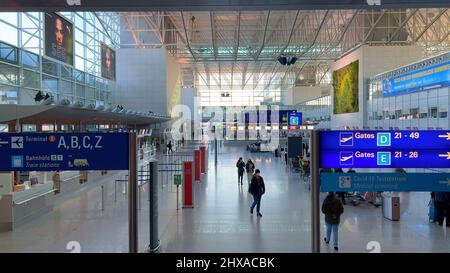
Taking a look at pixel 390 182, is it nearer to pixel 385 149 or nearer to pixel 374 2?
pixel 385 149

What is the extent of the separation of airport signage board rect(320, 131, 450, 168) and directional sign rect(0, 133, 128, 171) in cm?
286

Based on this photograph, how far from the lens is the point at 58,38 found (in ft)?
40.5

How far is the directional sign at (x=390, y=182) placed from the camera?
5.18 meters

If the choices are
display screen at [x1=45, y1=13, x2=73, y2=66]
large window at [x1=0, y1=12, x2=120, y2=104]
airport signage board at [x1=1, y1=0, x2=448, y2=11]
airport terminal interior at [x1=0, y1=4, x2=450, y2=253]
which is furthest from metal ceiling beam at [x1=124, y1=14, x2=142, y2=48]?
airport signage board at [x1=1, y1=0, x2=448, y2=11]

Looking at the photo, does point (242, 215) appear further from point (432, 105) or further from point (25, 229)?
point (432, 105)

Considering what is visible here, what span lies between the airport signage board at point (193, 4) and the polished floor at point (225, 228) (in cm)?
457

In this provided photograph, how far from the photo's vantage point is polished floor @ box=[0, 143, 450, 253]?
790 cm

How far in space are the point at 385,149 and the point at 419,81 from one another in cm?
1753

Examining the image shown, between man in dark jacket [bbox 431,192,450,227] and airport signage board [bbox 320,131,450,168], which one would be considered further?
man in dark jacket [bbox 431,192,450,227]

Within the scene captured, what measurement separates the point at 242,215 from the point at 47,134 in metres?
6.81

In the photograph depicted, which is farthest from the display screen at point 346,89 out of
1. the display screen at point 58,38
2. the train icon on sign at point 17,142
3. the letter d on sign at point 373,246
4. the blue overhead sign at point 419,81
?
the train icon on sign at point 17,142

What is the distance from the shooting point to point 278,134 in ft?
143

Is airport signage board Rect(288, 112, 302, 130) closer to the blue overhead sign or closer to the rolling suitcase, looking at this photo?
the blue overhead sign

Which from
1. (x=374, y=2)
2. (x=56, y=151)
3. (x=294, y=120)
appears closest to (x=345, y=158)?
(x=374, y=2)
